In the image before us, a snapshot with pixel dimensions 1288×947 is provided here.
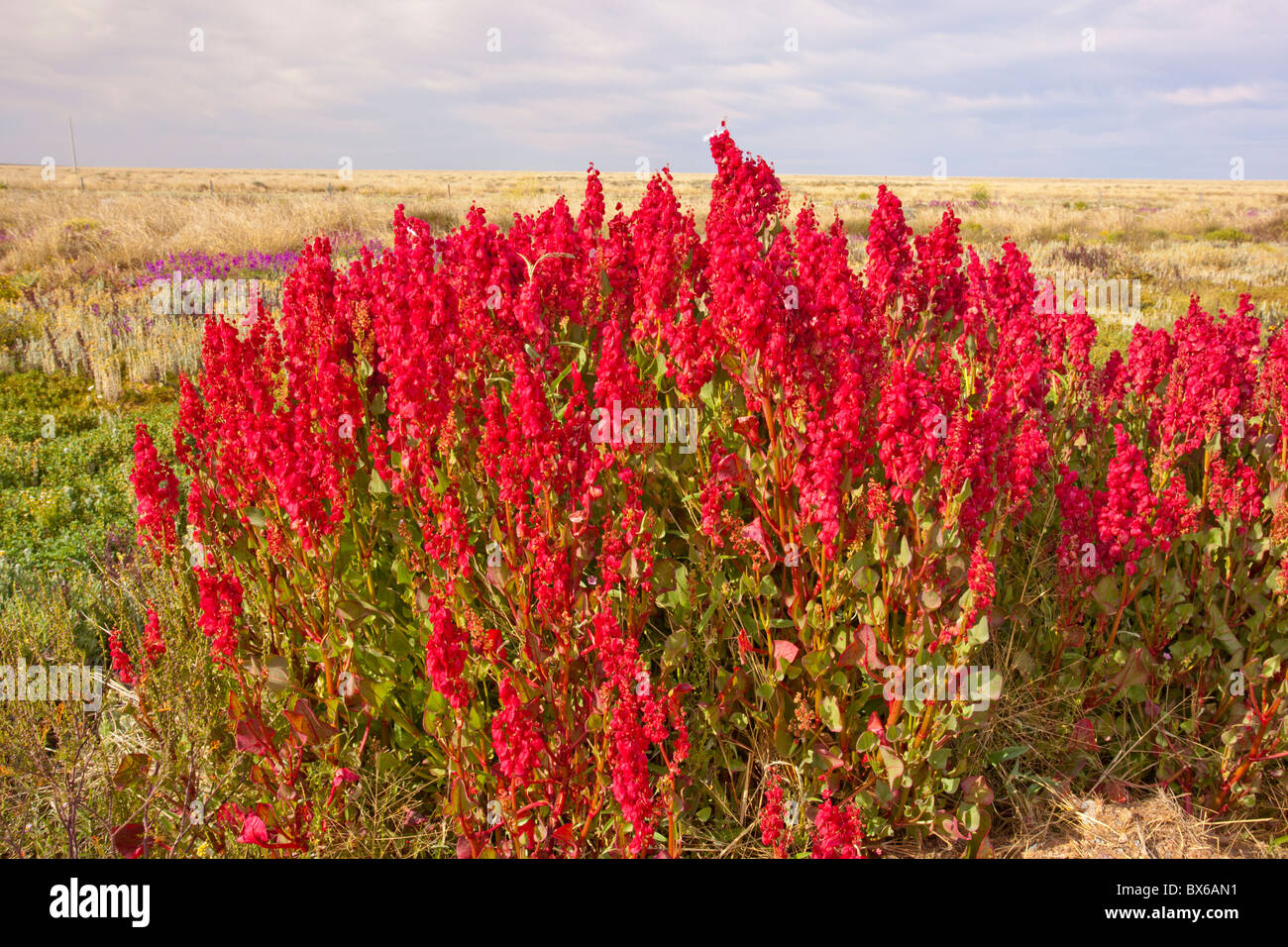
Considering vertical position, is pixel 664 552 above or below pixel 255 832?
above

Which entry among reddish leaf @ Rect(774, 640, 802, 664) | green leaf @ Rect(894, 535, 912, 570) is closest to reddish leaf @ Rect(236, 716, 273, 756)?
reddish leaf @ Rect(774, 640, 802, 664)

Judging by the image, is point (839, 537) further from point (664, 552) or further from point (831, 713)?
point (664, 552)

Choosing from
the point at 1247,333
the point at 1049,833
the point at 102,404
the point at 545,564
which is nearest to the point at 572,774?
the point at 545,564

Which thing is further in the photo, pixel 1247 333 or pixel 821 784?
pixel 1247 333

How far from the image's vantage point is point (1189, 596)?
3355 millimetres

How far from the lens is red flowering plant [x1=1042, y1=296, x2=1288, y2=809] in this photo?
2.90 metres

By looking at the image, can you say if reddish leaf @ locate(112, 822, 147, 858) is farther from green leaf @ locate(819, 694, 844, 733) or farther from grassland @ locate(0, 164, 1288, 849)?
green leaf @ locate(819, 694, 844, 733)

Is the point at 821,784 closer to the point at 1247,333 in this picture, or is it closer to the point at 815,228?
the point at 815,228

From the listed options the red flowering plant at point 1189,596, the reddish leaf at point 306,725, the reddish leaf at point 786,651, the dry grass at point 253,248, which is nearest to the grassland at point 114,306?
the dry grass at point 253,248

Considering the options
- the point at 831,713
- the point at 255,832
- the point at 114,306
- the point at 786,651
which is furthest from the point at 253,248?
the point at 831,713

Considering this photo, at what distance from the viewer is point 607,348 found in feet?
8.03

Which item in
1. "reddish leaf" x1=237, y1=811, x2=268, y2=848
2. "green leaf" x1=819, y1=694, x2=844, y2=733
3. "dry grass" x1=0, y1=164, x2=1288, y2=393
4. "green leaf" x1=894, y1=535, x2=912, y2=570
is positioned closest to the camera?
"green leaf" x1=894, y1=535, x2=912, y2=570

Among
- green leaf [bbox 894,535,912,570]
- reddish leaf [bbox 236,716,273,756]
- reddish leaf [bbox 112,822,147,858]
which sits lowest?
reddish leaf [bbox 112,822,147,858]

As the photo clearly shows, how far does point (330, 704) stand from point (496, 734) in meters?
0.96
